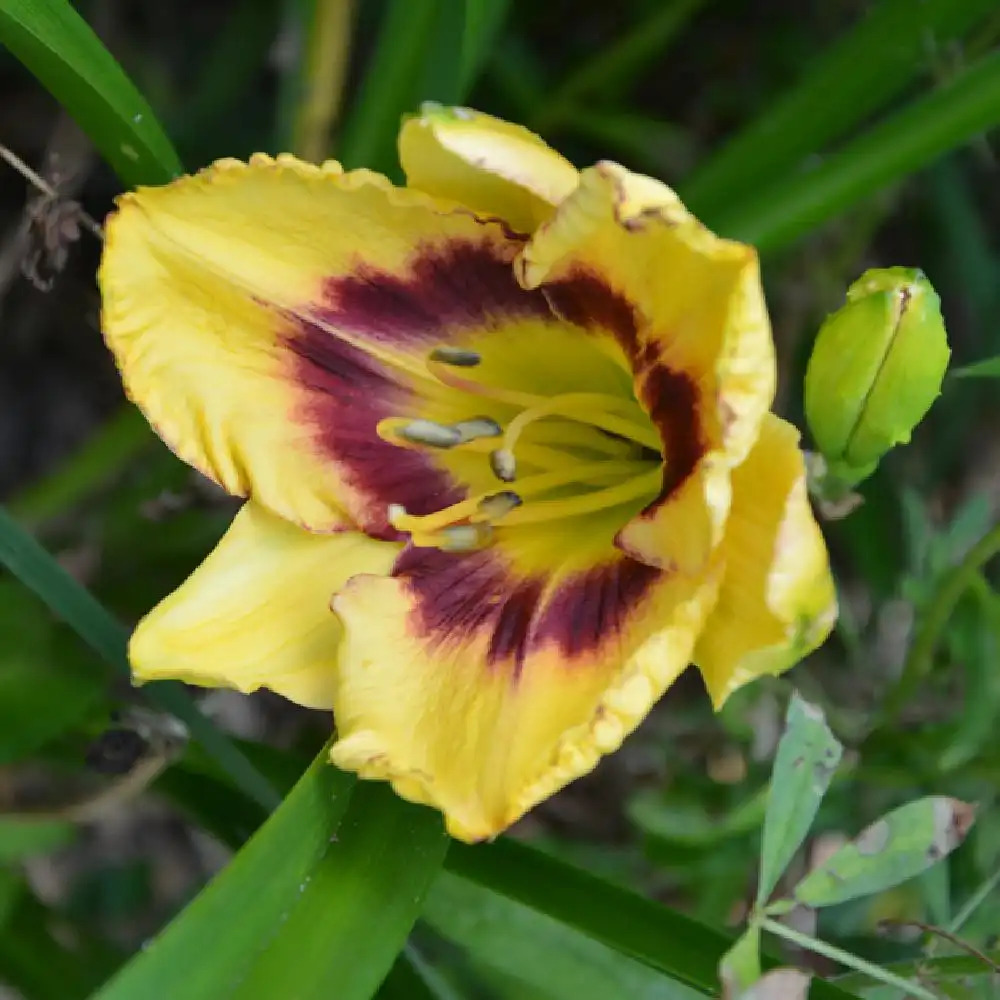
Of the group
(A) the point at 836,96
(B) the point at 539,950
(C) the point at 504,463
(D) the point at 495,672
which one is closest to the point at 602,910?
(B) the point at 539,950

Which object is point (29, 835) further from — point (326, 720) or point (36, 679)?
point (326, 720)

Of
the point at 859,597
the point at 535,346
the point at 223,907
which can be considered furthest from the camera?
the point at 859,597

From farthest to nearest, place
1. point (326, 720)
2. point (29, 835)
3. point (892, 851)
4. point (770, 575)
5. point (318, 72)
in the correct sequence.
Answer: point (326, 720) → point (318, 72) → point (29, 835) → point (892, 851) → point (770, 575)

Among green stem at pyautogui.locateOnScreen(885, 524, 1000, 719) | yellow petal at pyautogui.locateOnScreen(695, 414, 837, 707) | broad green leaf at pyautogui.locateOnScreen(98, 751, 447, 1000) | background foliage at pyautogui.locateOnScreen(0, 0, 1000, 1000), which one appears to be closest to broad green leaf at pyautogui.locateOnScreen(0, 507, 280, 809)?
background foliage at pyautogui.locateOnScreen(0, 0, 1000, 1000)

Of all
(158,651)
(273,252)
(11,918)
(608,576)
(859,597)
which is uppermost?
(273,252)

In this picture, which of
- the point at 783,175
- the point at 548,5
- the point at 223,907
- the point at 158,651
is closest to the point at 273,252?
the point at 158,651

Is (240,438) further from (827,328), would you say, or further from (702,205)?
(702,205)
